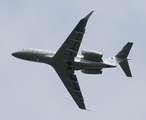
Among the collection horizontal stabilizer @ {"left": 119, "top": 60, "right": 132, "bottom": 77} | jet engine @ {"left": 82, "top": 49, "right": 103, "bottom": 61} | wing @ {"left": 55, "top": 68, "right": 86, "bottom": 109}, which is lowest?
wing @ {"left": 55, "top": 68, "right": 86, "bottom": 109}

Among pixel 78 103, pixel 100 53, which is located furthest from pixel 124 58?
pixel 78 103

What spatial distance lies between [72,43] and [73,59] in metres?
3.38

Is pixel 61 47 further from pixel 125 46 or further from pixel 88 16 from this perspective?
pixel 125 46

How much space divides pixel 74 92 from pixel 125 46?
540 inches

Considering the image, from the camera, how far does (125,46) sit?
48.0 meters

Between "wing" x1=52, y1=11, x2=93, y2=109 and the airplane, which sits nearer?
"wing" x1=52, y1=11, x2=93, y2=109

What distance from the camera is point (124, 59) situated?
4850 cm

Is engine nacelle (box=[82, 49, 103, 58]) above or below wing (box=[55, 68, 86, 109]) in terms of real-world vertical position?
above

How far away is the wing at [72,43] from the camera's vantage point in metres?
41.9

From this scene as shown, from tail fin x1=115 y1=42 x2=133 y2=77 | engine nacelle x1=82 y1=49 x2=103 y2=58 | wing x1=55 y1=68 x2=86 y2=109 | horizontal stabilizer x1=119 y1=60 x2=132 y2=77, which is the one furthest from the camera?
wing x1=55 y1=68 x2=86 y2=109

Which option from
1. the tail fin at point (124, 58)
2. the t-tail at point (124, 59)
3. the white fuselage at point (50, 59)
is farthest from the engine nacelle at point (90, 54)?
the tail fin at point (124, 58)

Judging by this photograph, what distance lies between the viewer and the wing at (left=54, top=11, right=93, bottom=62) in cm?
4187

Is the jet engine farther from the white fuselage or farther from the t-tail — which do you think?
the t-tail

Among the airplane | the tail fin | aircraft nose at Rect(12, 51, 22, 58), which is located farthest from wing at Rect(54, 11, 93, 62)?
the tail fin
